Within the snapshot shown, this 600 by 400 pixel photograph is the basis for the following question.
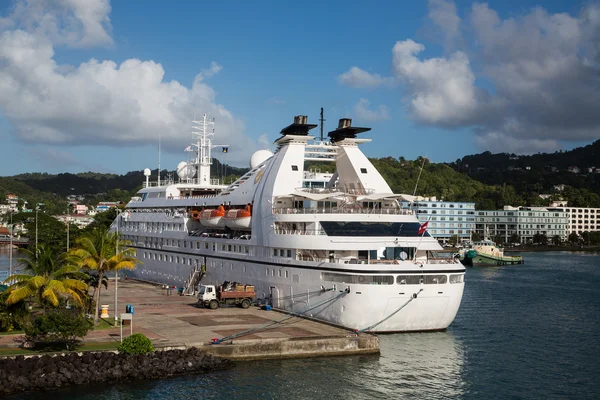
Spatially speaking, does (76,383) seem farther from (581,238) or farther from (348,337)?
(581,238)

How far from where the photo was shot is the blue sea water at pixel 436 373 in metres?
23.6

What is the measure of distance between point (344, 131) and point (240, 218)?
8249 mm

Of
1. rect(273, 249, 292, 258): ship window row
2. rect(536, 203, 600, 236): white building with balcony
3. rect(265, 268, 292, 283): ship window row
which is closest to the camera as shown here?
rect(265, 268, 292, 283): ship window row

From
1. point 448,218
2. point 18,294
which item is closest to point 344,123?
point 18,294

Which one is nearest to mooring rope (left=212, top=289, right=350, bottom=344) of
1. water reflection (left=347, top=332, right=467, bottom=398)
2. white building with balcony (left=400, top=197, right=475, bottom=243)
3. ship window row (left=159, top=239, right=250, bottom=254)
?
water reflection (left=347, top=332, right=467, bottom=398)

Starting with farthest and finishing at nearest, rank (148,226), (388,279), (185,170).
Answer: (185,170), (148,226), (388,279)

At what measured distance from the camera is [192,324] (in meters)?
32.0

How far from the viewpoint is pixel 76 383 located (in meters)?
23.9

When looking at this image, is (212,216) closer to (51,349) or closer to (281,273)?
(281,273)

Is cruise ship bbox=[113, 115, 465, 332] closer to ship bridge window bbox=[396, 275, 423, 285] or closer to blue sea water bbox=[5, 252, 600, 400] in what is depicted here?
ship bridge window bbox=[396, 275, 423, 285]

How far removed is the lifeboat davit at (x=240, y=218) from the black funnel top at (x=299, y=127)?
207 inches

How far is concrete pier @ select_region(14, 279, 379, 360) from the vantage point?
27562 mm

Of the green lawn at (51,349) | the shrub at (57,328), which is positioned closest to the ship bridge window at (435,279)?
the green lawn at (51,349)

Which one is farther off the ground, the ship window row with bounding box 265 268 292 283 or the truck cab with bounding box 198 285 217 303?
the ship window row with bounding box 265 268 292 283
